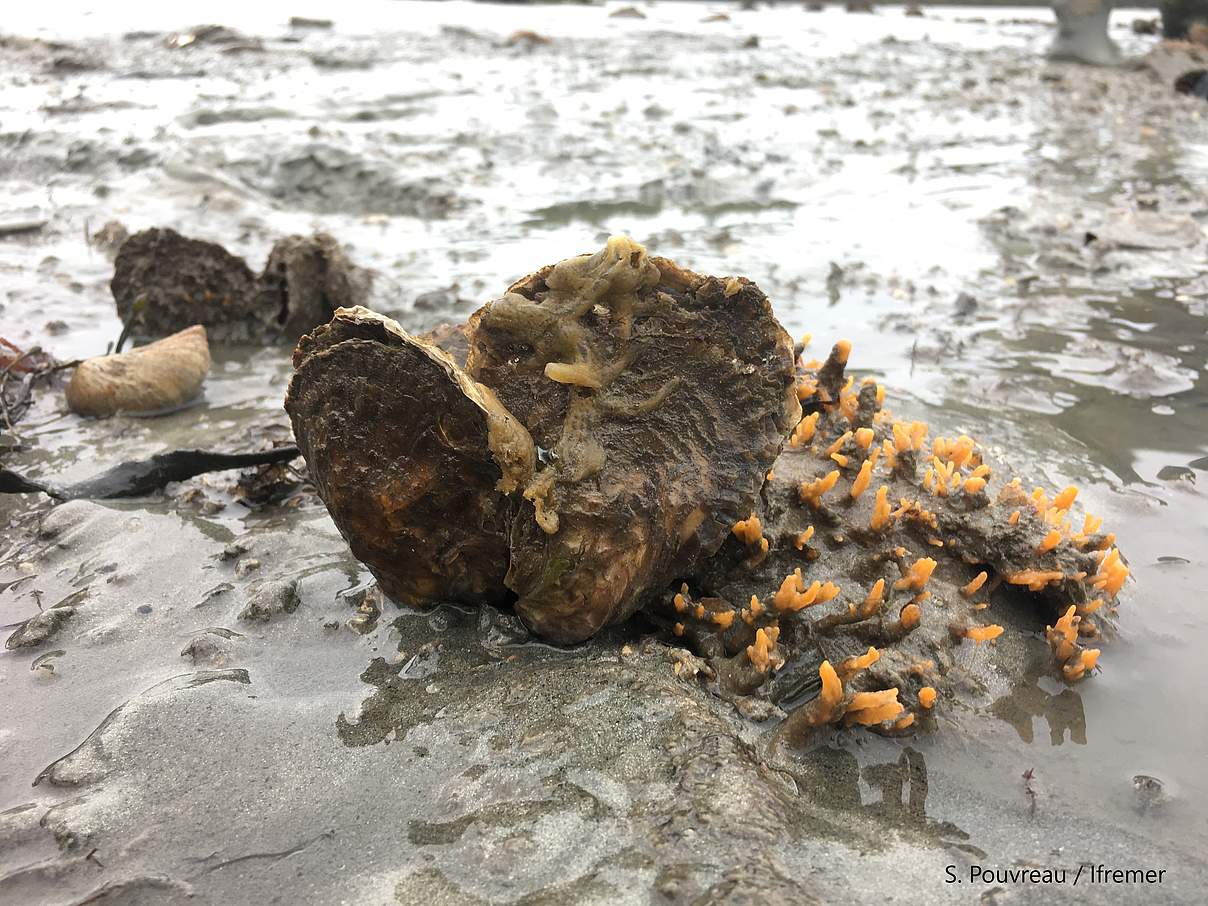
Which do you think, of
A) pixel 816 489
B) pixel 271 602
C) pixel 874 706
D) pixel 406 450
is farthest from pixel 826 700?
pixel 271 602

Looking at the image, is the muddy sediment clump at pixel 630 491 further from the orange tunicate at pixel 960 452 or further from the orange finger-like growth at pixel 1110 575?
the orange tunicate at pixel 960 452

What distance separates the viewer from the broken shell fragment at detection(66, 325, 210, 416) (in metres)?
5.10

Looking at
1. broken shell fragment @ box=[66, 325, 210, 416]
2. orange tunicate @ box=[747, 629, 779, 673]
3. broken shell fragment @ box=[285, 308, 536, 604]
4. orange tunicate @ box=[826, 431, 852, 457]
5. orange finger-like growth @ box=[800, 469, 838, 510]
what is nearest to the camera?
broken shell fragment @ box=[285, 308, 536, 604]

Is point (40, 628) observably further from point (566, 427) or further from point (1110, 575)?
point (1110, 575)

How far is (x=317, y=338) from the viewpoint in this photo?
111 inches

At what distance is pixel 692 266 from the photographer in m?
7.72

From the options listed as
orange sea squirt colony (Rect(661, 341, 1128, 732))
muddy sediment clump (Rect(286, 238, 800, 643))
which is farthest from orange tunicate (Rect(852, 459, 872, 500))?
muddy sediment clump (Rect(286, 238, 800, 643))

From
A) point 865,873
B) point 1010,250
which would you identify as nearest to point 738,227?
point 1010,250

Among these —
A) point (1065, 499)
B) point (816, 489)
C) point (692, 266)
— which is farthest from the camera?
point (692, 266)

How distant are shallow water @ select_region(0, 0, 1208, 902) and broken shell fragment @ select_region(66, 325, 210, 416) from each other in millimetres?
162

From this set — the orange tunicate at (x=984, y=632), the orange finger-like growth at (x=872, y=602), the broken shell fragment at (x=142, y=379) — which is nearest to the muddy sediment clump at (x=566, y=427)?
the orange finger-like growth at (x=872, y=602)

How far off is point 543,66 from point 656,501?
18.7 metres

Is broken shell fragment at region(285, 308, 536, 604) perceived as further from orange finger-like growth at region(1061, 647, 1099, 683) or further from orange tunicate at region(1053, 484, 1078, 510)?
orange tunicate at region(1053, 484, 1078, 510)

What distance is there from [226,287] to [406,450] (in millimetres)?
4373
